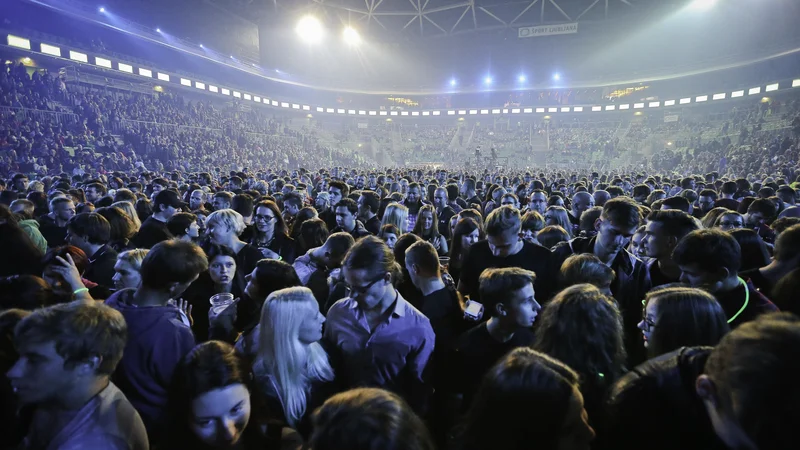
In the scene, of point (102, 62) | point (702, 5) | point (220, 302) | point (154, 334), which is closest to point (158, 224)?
point (220, 302)

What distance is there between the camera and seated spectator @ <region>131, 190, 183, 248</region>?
16.0 feet

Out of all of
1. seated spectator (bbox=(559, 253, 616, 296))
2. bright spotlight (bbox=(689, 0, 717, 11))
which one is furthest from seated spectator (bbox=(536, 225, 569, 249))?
bright spotlight (bbox=(689, 0, 717, 11))

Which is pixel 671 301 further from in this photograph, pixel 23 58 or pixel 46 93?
pixel 23 58

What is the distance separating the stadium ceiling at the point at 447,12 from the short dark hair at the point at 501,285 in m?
33.8

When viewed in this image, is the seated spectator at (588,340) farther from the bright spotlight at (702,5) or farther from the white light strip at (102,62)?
the bright spotlight at (702,5)

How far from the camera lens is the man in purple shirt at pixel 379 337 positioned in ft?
7.92

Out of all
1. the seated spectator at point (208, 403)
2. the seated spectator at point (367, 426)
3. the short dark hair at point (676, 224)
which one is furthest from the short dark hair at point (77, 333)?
the short dark hair at point (676, 224)

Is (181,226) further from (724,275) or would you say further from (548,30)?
(548,30)

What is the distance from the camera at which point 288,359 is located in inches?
83.9

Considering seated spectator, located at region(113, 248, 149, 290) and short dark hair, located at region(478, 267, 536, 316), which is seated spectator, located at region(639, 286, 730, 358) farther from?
seated spectator, located at region(113, 248, 149, 290)

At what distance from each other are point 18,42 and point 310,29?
73.5 feet

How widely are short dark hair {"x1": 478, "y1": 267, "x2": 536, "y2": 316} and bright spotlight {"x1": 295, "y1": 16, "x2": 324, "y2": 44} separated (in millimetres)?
38208

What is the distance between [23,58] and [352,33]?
2503 cm

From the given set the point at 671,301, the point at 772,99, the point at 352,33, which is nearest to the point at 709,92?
the point at 772,99
